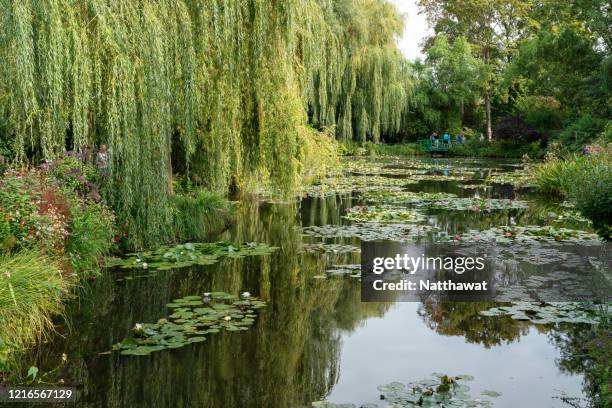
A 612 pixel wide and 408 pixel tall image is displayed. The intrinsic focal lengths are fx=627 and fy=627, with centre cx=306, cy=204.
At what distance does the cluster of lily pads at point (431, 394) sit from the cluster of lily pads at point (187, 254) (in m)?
3.68

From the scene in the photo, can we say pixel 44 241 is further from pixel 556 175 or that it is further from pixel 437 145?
pixel 437 145

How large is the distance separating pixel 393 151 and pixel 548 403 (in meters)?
28.5

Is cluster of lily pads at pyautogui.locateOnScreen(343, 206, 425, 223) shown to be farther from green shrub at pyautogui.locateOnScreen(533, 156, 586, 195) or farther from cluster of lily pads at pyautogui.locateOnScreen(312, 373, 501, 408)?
cluster of lily pads at pyautogui.locateOnScreen(312, 373, 501, 408)

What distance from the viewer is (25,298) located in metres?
4.75

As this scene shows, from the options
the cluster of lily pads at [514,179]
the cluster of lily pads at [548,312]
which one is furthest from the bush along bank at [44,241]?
the cluster of lily pads at [514,179]

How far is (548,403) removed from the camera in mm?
4195

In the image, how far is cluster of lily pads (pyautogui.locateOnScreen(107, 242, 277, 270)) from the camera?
736 cm

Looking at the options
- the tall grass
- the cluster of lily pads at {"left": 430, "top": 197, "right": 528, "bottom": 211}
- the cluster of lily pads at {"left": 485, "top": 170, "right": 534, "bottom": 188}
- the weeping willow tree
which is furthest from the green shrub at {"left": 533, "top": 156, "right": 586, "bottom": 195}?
the tall grass

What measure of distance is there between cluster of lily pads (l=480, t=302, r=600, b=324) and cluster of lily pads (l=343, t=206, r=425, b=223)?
4734 mm

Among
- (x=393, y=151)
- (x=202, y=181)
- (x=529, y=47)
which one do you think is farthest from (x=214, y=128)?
(x=393, y=151)

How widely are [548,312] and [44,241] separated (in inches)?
182

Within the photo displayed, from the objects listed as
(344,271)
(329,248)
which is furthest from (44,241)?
(329,248)

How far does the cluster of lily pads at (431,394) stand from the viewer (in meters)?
4.00

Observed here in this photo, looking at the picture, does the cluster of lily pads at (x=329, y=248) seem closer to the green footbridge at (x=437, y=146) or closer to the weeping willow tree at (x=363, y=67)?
the weeping willow tree at (x=363, y=67)
